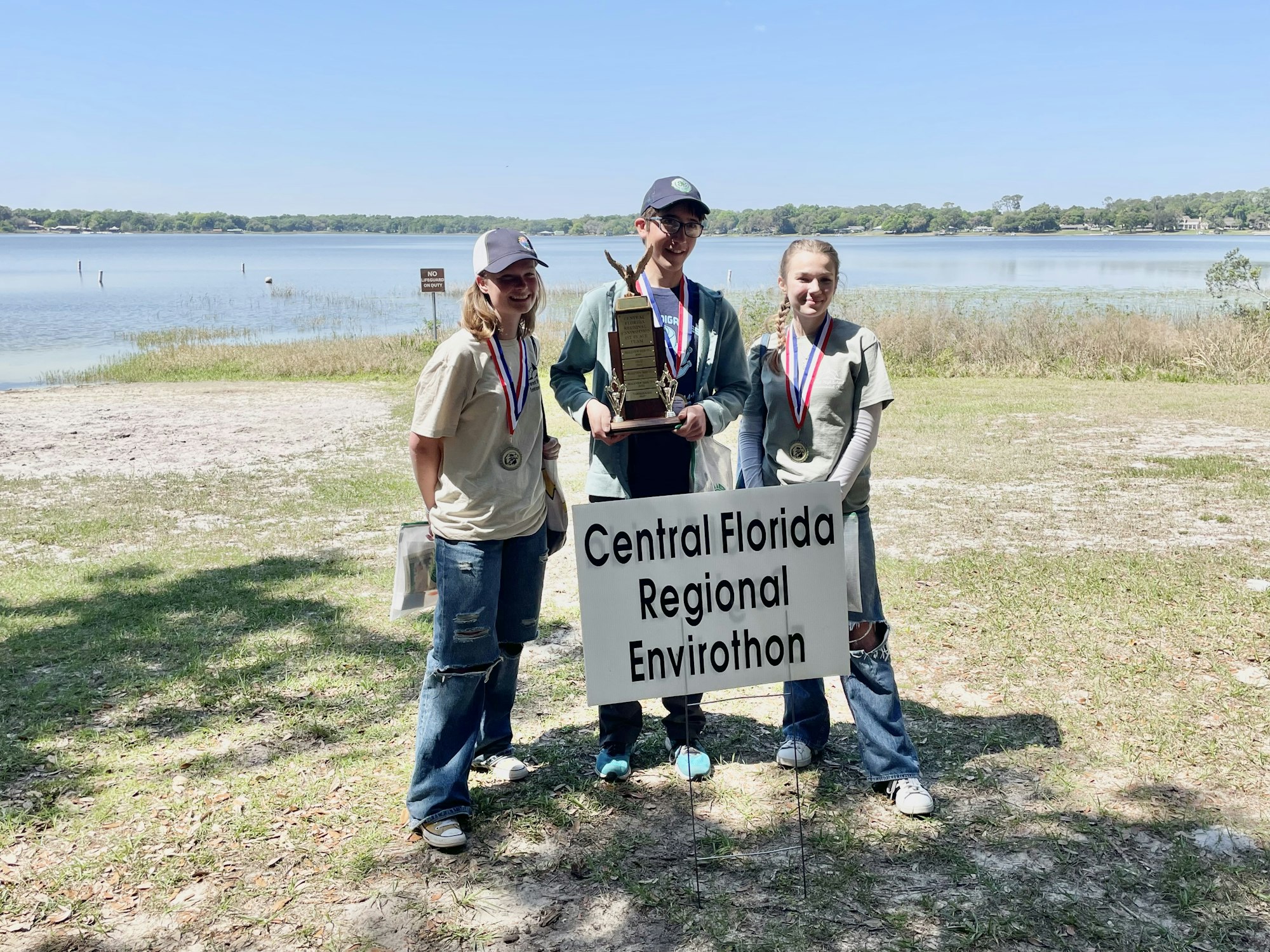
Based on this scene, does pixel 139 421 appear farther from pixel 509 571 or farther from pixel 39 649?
pixel 509 571

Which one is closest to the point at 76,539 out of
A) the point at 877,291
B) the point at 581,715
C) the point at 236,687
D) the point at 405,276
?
the point at 236,687

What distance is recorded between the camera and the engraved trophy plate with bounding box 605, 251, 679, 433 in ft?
11.4

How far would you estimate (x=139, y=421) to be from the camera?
47.4ft

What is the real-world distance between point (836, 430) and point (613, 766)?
1.59 meters

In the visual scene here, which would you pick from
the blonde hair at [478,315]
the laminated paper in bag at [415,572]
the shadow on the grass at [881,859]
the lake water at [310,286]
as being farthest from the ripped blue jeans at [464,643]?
the lake water at [310,286]

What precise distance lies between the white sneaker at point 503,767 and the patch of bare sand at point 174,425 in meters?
8.00

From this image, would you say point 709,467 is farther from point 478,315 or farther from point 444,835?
point 444,835

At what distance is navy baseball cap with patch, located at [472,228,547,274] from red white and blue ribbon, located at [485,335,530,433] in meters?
0.24

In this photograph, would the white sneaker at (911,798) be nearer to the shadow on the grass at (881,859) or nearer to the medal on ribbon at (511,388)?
the shadow on the grass at (881,859)

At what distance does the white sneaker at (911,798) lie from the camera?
3.62 metres

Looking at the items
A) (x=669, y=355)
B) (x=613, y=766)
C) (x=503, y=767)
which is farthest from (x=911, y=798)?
(x=669, y=355)

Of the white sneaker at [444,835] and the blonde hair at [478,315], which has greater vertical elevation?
the blonde hair at [478,315]

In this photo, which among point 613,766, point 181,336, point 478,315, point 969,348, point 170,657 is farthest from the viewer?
point 181,336

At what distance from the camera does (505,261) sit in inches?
131
